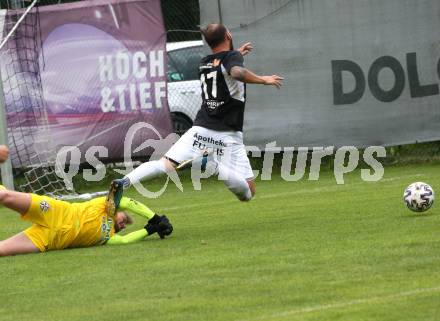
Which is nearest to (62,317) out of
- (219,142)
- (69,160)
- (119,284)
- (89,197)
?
(119,284)

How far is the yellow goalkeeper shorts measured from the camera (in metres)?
9.73

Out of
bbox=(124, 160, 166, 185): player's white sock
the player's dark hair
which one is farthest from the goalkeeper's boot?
the player's dark hair

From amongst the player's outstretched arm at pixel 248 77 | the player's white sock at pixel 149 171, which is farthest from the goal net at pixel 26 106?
the player's outstretched arm at pixel 248 77

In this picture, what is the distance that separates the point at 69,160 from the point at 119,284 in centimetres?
941

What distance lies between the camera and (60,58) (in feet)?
56.6

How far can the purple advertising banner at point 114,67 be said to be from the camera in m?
17.1

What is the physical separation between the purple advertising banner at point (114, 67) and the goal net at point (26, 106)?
11 cm

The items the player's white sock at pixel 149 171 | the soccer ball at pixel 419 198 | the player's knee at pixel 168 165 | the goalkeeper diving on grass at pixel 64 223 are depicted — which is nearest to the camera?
the goalkeeper diving on grass at pixel 64 223

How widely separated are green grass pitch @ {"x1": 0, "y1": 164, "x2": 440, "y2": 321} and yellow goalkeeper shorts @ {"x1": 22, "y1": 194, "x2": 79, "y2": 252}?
0.14 metres

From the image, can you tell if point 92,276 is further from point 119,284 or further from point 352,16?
point 352,16

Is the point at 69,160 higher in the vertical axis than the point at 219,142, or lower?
lower

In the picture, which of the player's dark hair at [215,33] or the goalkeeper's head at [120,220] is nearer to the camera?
the goalkeeper's head at [120,220]

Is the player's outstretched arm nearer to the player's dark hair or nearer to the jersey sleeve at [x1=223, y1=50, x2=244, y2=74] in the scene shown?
the jersey sleeve at [x1=223, y1=50, x2=244, y2=74]

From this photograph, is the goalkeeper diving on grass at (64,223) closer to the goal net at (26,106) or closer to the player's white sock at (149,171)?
the player's white sock at (149,171)
